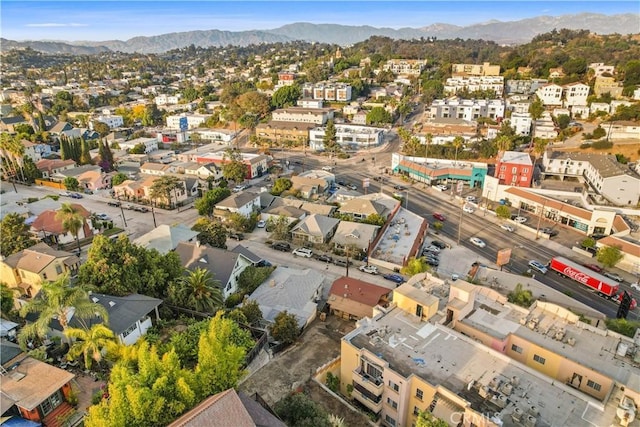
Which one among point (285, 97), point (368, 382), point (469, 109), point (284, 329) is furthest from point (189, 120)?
point (368, 382)

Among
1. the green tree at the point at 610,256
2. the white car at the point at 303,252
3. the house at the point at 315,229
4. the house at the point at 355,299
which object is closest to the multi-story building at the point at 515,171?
the green tree at the point at 610,256

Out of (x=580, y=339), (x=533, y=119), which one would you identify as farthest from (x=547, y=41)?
(x=580, y=339)

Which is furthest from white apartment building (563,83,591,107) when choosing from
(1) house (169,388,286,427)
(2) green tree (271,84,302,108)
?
(1) house (169,388,286,427)

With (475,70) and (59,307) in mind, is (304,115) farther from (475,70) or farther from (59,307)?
(59,307)

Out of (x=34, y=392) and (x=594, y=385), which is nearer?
(x=34, y=392)

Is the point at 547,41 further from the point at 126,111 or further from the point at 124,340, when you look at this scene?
the point at 124,340

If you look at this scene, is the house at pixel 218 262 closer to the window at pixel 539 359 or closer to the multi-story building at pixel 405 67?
the window at pixel 539 359
